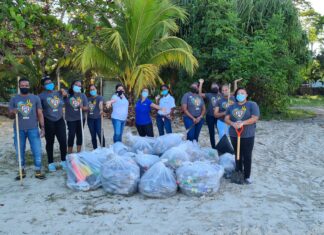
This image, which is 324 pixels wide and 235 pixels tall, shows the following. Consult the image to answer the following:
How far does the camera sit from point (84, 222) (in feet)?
12.4

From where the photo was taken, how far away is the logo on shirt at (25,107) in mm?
5184

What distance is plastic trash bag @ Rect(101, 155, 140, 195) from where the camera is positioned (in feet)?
15.2

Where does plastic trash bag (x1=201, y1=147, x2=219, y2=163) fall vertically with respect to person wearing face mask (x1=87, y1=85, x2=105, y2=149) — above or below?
below

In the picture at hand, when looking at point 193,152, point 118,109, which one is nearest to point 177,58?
point 118,109

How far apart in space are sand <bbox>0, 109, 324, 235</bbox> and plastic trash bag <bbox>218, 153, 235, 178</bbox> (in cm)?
23

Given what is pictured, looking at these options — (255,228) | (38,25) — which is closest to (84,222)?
(255,228)

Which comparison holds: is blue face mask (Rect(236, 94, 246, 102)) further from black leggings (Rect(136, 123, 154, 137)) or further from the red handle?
black leggings (Rect(136, 123, 154, 137))

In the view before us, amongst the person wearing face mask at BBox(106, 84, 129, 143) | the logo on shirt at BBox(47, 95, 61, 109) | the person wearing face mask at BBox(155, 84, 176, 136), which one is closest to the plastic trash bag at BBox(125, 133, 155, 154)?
the person wearing face mask at BBox(106, 84, 129, 143)

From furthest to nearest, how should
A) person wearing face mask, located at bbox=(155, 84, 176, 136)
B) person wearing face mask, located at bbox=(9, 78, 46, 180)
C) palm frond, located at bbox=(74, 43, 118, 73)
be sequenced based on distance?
palm frond, located at bbox=(74, 43, 118, 73), person wearing face mask, located at bbox=(155, 84, 176, 136), person wearing face mask, located at bbox=(9, 78, 46, 180)

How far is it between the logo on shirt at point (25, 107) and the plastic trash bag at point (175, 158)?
2.24 metres

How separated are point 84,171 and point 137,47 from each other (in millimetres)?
6219

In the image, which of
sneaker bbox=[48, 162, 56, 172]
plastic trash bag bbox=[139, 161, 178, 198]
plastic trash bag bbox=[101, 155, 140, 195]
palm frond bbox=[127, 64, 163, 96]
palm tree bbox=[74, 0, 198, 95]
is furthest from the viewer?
palm frond bbox=[127, 64, 163, 96]

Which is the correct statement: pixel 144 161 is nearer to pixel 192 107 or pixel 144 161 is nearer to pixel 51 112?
pixel 51 112

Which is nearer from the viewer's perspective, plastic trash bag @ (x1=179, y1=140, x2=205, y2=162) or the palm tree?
plastic trash bag @ (x1=179, y1=140, x2=205, y2=162)
